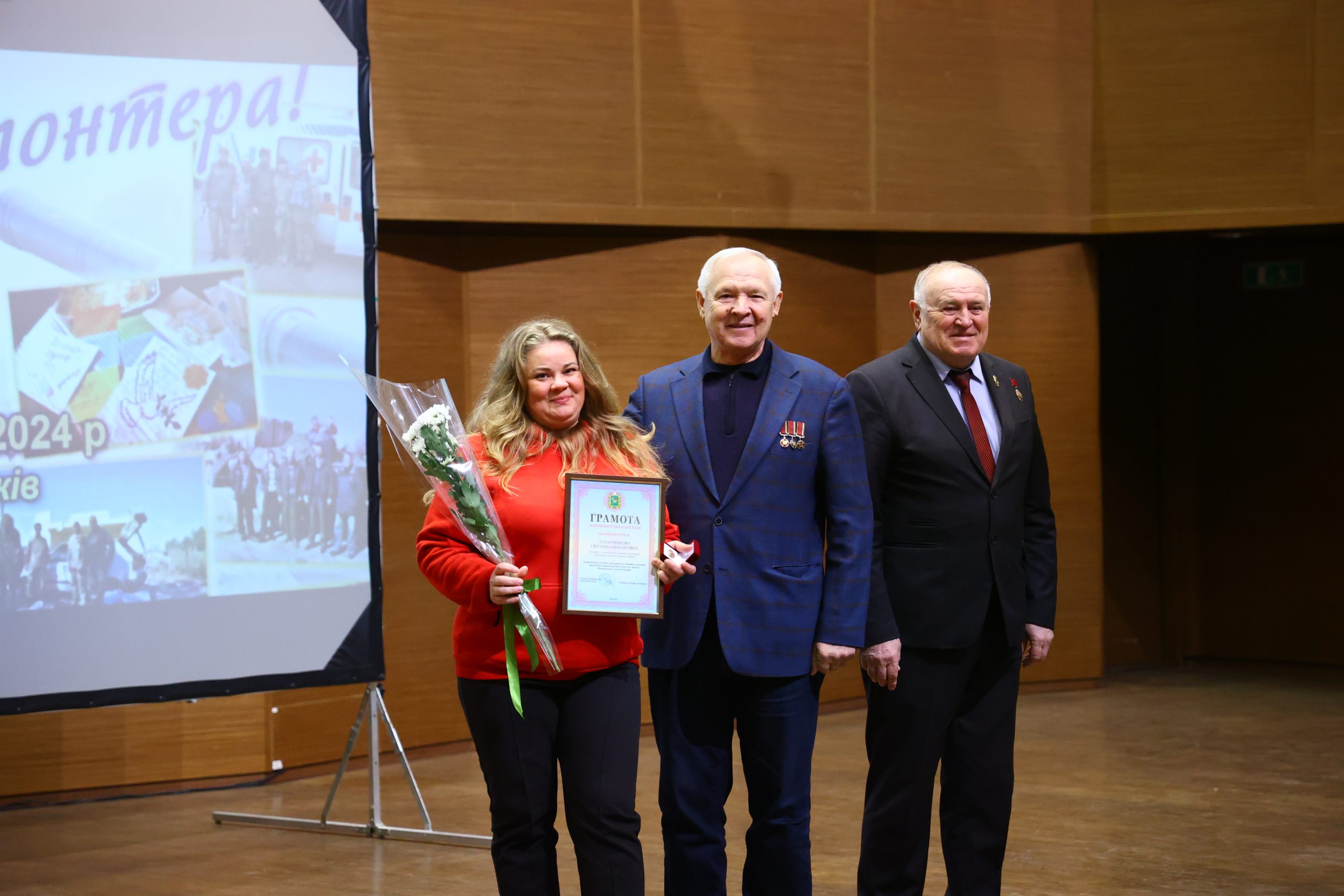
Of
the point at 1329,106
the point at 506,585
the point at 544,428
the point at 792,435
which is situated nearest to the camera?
the point at 506,585

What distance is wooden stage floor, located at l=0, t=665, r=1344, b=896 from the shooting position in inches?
158

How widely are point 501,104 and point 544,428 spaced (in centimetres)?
342

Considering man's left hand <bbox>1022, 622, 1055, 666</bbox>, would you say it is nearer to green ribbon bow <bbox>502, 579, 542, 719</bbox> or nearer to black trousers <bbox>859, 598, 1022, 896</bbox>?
black trousers <bbox>859, 598, 1022, 896</bbox>

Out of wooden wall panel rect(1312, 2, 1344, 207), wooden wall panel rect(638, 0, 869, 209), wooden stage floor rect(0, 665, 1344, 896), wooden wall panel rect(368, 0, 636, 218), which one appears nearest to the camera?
wooden stage floor rect(0, 665, 1344, 896)

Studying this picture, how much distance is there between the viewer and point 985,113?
22.7ft

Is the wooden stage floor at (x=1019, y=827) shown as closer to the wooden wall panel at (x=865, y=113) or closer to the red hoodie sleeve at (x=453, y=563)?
the red hoodie sleeve at (x=453, y=563)

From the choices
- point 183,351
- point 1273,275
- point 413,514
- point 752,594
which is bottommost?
point 752,594

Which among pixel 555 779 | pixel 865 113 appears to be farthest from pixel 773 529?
pixel 865 113

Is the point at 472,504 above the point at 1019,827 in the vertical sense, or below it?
above

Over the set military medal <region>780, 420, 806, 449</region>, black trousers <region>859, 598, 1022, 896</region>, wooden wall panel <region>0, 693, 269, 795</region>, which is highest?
military medal <region>780, 420, 806, 449</region>

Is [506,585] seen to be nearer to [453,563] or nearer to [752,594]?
[453,563]

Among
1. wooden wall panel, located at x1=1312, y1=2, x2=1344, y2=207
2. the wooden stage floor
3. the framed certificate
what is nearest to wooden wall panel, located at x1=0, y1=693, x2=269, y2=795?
the wooden stage floor

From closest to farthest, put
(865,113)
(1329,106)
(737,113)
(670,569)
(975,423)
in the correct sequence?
(670,569) < (975,423) < (737,113) < (1329,106) < (865,113)

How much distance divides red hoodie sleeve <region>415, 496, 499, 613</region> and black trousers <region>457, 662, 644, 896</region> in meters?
0.16
